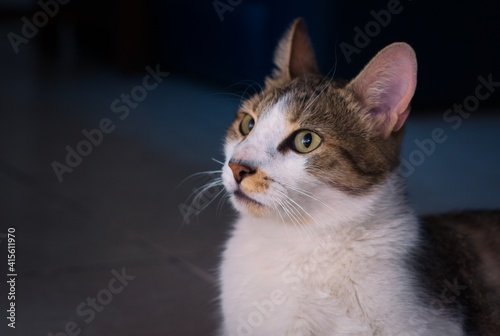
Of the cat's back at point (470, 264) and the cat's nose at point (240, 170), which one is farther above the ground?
the cat's nose at point (240, 170)

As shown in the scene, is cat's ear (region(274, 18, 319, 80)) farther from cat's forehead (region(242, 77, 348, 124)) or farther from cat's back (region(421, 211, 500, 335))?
cat's back (region(421, 211, 500, 335))

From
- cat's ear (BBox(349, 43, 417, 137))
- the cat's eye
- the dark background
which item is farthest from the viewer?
the dark background

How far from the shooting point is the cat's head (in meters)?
1.86

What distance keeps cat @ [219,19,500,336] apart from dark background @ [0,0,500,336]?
462mm

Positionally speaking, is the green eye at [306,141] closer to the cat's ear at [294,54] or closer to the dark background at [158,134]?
the cat's ear at [294,54]

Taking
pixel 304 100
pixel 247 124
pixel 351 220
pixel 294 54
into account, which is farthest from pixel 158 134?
pixel 351 220

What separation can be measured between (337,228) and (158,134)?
270 centimetres

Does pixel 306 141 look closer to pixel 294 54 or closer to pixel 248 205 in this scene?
pixel 248 205


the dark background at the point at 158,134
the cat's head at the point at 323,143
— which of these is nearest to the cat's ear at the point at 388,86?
the cat's head at the point at 323,143

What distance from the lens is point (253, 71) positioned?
4.71m

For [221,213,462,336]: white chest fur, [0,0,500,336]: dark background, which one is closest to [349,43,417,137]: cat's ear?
[221,213,462,336]: white chest fur

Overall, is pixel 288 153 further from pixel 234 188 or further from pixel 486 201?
pixel 486 201

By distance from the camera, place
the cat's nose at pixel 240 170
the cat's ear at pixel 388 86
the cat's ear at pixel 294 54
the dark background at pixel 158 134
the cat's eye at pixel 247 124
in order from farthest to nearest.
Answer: the dark background at pixel 158 134 < the cat's ear at pixel 294 54 < the cat's eye at pixel 247 124 < the cat's ear at pixel 388 86 < the cat's nose at pixel 240 170

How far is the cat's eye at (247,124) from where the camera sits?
6.85 ft
